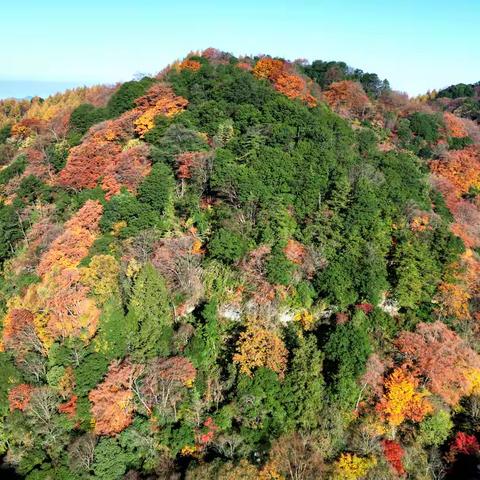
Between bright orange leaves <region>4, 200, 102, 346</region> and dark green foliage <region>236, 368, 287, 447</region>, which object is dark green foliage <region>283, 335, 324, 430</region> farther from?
bright orange leaves <region>4, 200, 102, 346</region>

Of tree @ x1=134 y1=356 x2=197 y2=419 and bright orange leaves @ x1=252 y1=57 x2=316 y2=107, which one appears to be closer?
tree @ x1=134 y1=356 x2=197 y2=419

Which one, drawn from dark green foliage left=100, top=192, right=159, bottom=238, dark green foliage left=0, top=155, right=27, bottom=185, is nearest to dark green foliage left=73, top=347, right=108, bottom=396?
dark green foliage left=100, top=192, right=159, bottom=238

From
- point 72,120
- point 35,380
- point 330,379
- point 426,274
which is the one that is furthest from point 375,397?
point 72,120

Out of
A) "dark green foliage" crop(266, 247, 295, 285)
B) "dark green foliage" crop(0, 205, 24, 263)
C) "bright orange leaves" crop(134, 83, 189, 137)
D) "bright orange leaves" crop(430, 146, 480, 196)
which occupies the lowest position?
"dark green foliage" crop(0, 205, 24, 263)

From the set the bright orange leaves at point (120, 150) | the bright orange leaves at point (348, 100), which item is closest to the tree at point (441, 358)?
the bright orange leaves at point (120, 150)

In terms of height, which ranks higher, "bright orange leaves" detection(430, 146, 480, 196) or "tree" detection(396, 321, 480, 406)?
"bright orange leaves" detection(430, 146, 480, 196)

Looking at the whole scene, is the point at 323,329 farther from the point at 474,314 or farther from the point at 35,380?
the point at 35,380

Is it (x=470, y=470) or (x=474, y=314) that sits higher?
(x=474, y=314)
